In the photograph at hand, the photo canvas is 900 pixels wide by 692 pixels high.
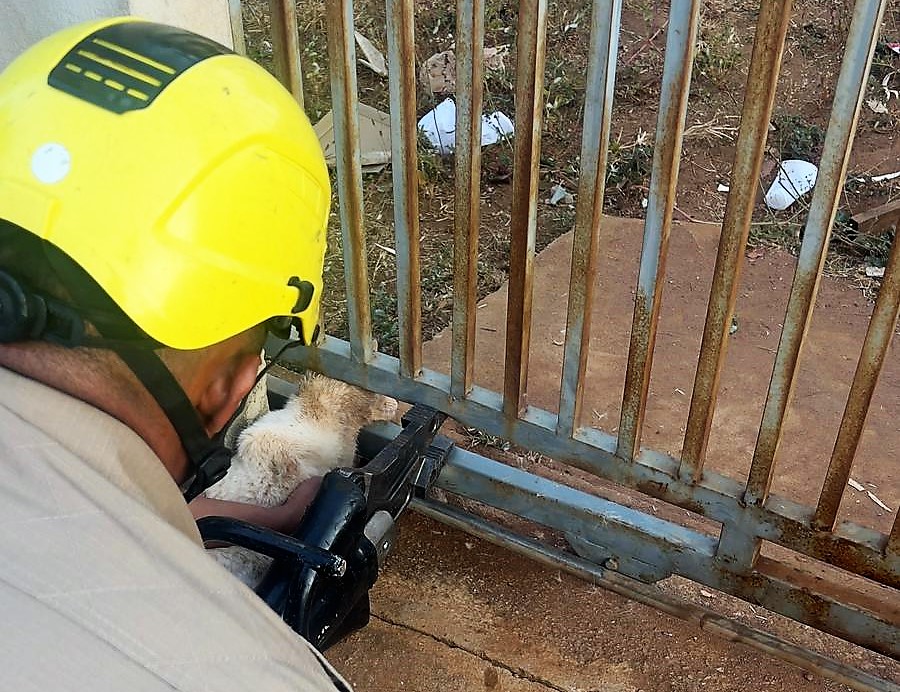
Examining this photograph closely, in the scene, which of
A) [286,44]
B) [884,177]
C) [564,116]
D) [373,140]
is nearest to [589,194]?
[286,44]

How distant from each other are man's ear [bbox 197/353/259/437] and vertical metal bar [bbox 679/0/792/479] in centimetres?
94

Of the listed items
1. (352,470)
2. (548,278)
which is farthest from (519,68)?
(548,278)

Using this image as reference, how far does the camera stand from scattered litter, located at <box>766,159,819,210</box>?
466 centimetres

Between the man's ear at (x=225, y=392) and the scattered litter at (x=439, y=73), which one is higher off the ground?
the man's ear at (x=225, y=392)

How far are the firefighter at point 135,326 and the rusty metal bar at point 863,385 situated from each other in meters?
1.07

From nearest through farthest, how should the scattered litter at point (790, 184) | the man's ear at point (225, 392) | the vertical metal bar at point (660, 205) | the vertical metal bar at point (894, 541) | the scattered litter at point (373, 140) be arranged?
the man's ear at point (225, 392) < the vertical metal bar at point (660, 205) < the vertical metal bar at point (894, 541) < the scattered litter at point (790, 184) < the scattered litter at point (373, 140)

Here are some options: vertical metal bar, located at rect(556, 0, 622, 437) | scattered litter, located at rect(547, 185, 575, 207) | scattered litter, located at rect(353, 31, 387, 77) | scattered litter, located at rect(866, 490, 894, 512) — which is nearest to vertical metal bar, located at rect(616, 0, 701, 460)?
vertical metal bar, located at rect(556, 0, 622, 437)

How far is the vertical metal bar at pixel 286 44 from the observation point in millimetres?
2215

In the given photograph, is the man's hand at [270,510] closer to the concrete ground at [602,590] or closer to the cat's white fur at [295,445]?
the cat's white fur at [295,445]

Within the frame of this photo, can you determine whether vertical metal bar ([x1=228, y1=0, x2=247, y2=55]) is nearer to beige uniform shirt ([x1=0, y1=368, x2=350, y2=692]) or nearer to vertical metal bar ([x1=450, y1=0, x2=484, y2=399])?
vertical metal bar ([x1=450, y1=0, x2=484, y2=399])

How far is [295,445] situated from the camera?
2.61m

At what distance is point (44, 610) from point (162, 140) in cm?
69

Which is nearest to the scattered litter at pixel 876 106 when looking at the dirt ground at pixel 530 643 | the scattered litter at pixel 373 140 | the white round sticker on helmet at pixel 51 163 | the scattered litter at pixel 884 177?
the scattered litter at pixel 884 177

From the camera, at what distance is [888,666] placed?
2.55 metres
